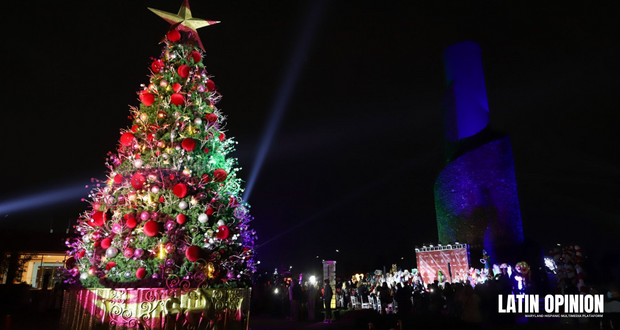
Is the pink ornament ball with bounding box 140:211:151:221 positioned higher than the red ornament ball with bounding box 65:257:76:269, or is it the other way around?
the pink ornament ball with bounding box 140:211:151:221

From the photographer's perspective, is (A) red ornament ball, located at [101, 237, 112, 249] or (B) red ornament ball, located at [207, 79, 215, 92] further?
(B) red ornament ball, located at [207, 79, 215, 92]

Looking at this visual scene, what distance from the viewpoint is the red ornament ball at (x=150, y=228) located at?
566cm

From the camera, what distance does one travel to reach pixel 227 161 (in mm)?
7016

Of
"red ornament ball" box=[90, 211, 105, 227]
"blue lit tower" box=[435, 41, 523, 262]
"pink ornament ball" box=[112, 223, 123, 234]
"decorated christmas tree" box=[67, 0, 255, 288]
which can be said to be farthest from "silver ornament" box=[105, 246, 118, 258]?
"blue lit tower" box=[435, 41, 523, 262]

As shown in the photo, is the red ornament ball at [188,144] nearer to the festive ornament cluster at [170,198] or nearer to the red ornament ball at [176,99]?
the festive ornament cluster at [170,198]

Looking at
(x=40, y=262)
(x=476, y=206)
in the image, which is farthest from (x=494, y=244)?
(x=40, y=262)

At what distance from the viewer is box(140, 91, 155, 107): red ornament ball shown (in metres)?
6.45

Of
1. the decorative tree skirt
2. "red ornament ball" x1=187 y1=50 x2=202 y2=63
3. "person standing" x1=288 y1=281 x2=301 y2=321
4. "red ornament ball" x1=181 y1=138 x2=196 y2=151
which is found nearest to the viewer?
the decorative tree skirt

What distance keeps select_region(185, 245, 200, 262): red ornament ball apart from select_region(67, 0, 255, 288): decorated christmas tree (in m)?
0.02

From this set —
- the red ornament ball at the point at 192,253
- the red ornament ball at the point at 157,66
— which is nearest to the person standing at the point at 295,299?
the red ornament ball at the point at 192,253

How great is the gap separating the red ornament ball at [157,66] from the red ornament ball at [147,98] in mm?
489

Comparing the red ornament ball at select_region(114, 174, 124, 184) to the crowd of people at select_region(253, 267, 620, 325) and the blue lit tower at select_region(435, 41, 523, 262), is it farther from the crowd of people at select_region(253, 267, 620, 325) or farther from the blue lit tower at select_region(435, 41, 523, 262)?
the blue lit tower at select_region(435, 41, 523, 262)

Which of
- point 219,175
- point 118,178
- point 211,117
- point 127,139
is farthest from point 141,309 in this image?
point 211,117

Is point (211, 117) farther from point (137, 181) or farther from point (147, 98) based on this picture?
point (137, 181)
